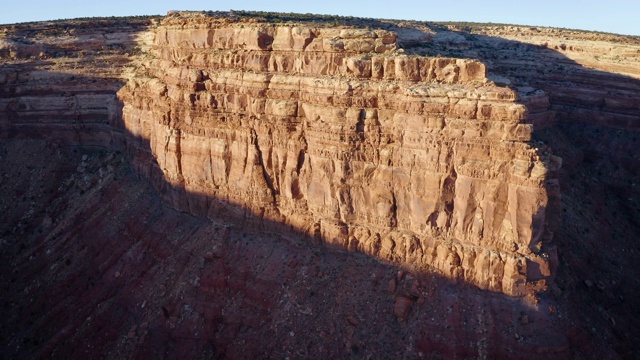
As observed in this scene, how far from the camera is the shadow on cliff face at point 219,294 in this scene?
27047 mm

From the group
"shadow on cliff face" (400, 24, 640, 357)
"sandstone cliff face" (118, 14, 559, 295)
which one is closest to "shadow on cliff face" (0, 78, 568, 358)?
"sandstone cliff face" (118, 14, 559, 295)

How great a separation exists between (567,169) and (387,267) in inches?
985

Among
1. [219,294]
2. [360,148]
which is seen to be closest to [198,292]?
[219,294]

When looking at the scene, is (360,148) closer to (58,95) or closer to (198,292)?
(198,292)

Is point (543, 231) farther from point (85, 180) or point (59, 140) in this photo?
point (59, 140)

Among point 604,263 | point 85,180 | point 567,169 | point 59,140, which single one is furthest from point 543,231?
point 59,140

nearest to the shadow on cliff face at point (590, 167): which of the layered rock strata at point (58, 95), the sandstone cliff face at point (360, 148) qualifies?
the sandstone cliff face at point (360, 148)

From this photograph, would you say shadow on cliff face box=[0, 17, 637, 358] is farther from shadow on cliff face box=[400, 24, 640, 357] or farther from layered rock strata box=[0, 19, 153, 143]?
layered rock strata box=[0, 19, 153, 143]

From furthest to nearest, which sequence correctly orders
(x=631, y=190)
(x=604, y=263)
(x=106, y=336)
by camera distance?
(x=631, y=190)
(x=604, y=263)
(x=106, y=336)

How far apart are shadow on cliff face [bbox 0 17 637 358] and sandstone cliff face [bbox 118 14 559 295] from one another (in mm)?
1521

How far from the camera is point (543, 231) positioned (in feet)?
90.6

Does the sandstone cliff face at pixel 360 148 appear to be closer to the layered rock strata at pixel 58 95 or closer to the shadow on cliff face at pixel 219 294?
the shadow on cliff face at pixel 219 294

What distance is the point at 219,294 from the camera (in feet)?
107

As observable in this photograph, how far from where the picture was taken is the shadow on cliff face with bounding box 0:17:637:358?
2705cm
